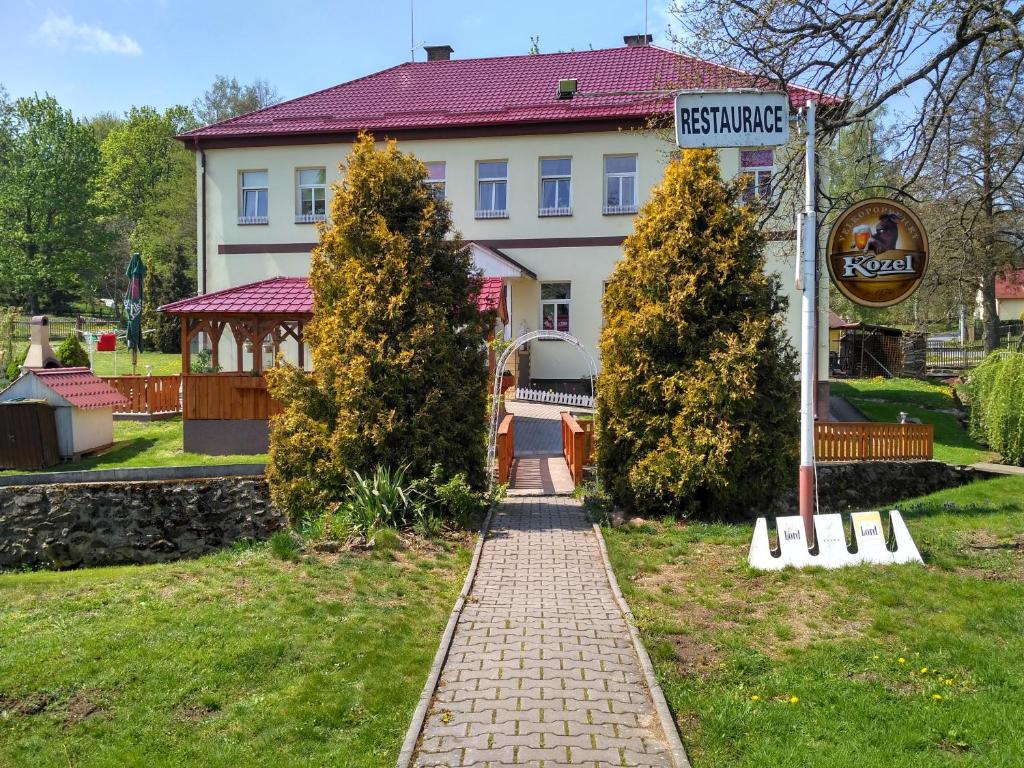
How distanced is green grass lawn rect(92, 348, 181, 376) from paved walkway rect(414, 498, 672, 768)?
26.7m

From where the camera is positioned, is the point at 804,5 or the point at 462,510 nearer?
the point at 804,5

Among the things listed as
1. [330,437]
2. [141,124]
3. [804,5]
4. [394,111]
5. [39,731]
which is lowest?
[39,731]

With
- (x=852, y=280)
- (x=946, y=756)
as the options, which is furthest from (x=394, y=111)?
(x=946, y=756)

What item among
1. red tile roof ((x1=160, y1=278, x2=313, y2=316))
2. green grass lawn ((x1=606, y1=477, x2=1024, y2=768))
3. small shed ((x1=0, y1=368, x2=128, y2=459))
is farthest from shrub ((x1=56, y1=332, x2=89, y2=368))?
green grass lawn ((x1=606, y1=477, x2=1024, y2=768))

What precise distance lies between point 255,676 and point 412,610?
75.0 inches

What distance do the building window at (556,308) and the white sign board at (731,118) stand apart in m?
17.2

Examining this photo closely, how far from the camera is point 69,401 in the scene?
18.1 meters

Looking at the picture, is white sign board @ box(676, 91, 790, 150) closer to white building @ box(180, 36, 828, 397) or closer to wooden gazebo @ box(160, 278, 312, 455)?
wooden gazebo @ box(160, 278, 312, 455)

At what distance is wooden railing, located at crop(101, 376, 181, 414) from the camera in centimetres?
2273

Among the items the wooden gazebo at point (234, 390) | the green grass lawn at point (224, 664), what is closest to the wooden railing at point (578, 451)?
the wooden gazebo at point (234, 390)

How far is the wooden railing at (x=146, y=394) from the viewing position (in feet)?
74.6

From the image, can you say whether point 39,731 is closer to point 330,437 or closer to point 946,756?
point 946,756

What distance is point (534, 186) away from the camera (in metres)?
26.1

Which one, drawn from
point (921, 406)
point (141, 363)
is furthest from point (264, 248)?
point (921, 406)
